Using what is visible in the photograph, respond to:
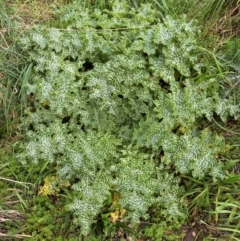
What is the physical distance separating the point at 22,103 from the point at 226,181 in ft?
4.95

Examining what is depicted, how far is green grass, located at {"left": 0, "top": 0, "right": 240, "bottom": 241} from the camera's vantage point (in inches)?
111

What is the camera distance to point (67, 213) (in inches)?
114

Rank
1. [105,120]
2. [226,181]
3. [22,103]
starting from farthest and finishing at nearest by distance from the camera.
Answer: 1. [22,103]
2. [105,120]
3. [226,181]

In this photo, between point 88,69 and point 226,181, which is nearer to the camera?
point 226,181

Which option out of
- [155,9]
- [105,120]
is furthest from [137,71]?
[155,9]

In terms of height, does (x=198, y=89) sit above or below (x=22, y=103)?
above

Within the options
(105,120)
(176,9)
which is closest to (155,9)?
(176,9)

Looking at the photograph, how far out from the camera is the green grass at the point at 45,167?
282 cm

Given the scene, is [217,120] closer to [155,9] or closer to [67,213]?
[155,9]

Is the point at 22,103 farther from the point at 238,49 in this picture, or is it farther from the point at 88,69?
the point at 238,49

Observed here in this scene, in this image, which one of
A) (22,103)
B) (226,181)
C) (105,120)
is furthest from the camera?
(22,103)

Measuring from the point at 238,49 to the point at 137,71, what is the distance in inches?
29.2

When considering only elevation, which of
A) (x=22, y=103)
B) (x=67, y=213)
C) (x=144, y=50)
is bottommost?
(x=67, y=213)

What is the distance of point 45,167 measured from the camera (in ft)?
9.79
